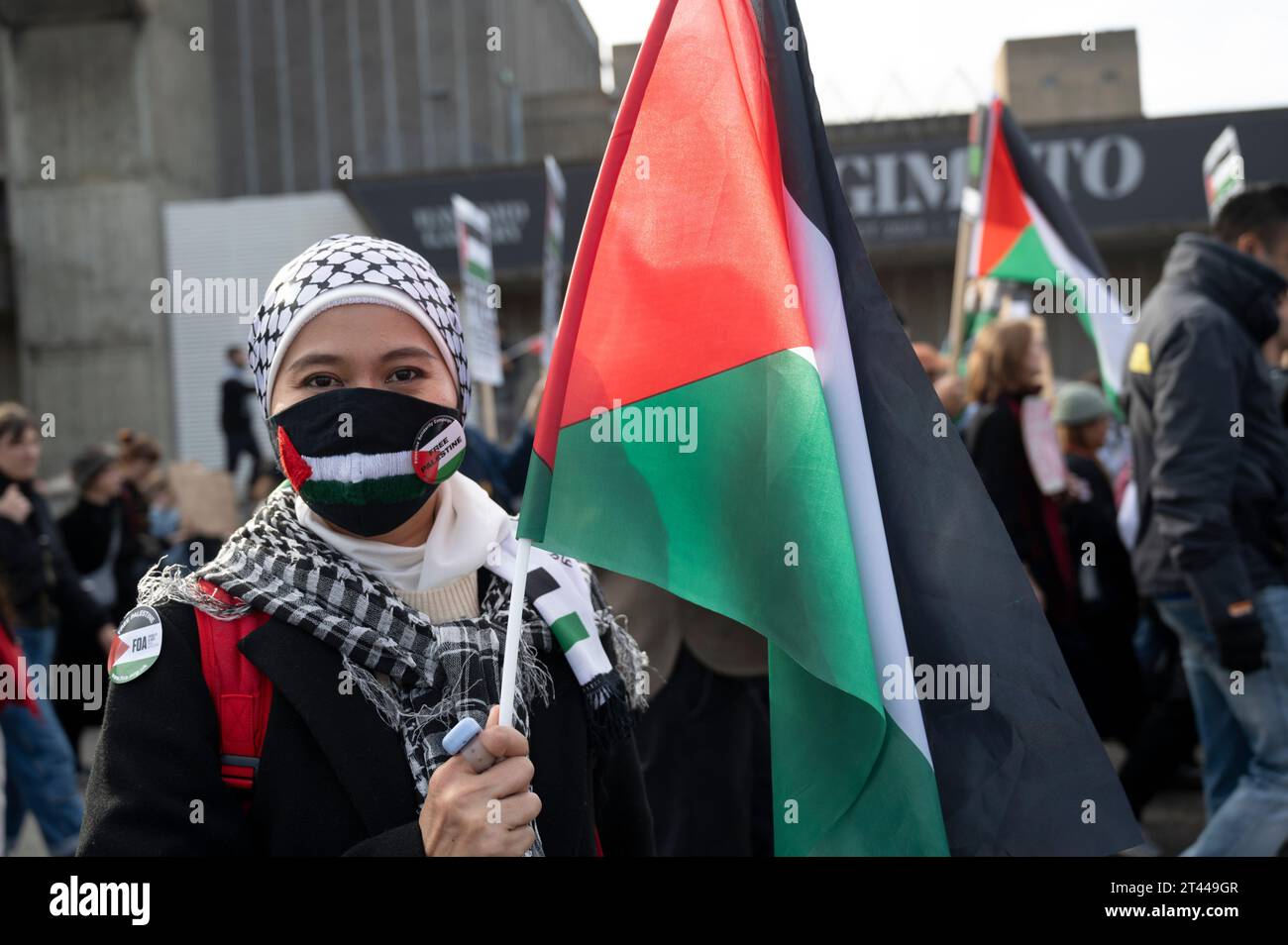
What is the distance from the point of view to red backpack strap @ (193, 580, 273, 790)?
181cm

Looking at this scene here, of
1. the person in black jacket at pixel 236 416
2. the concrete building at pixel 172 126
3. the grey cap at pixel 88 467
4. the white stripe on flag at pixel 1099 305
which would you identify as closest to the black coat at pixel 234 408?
the person in black jacket at pixel 236 416

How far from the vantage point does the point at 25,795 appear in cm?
527

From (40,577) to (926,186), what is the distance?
1345 centimetres

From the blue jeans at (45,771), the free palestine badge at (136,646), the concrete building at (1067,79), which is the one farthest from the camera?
the concrete building at (1067,79)

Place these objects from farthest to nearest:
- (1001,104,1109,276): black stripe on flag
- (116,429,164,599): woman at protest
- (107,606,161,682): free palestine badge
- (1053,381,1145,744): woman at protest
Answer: (116,429,164,599): woman at protest, (1001,104,1109,276): black stripe on flag, (1053,381,1145,744): woman at protest, (107,606,161,682): free palestine badge

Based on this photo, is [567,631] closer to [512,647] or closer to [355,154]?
[512,647]

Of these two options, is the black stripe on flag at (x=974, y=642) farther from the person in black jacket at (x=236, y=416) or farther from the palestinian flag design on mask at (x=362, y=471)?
the person in black jacket at (x=236, y=416)

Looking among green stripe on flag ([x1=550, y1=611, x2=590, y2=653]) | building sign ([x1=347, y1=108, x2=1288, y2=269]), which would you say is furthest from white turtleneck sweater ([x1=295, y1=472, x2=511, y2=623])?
building sign ([x1=347, y1=108, x2=1288, y2=269])

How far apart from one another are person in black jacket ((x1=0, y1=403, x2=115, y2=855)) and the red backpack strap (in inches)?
153

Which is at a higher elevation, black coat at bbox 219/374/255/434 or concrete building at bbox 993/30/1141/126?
concrete building at bbox 993/30/1141/126

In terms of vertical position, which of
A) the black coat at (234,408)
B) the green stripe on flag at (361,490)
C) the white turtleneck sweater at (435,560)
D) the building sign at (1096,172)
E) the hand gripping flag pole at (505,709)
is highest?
the building sign at (1096,172)

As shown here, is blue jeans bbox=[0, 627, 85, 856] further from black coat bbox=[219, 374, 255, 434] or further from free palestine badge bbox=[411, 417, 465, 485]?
black coat bbox=[219, 374, 255, 434]

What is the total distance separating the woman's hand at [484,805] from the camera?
5.59 feet

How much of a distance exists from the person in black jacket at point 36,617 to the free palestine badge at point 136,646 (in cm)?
385
